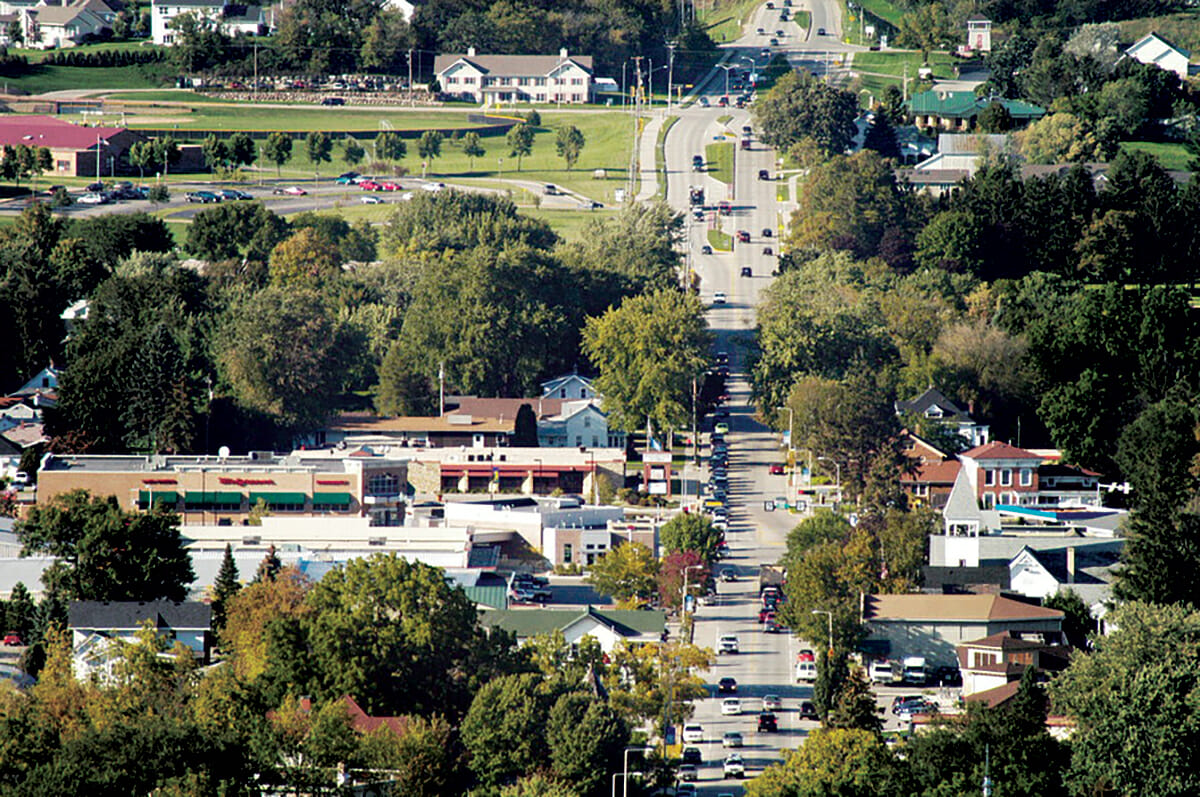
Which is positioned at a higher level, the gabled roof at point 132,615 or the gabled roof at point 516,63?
the gabled roof at point 516,63

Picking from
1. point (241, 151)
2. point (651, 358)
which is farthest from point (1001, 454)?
point (241, 151)

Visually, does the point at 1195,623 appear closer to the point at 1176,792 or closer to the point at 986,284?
the point at 1176,792

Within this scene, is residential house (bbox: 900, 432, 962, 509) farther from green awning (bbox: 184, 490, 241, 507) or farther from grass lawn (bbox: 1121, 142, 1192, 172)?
grass lawn (bbox: 1121, 142, 1192, 172)

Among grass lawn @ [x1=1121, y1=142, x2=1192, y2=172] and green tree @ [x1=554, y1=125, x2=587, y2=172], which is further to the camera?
green tree @ [x1=554, y1=125, x2=587, y2=172]

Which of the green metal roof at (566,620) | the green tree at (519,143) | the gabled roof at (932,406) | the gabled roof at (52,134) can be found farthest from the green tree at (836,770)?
the gabled roof at (52,134)

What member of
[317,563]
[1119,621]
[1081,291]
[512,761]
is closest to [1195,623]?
[1119,621]

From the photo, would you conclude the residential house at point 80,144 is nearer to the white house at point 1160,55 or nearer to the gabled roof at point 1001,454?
the white house at point 1160,55

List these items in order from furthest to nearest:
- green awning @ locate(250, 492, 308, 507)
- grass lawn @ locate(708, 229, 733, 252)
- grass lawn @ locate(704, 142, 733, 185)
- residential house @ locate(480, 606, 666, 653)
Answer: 1. grass lawn @ locate(704, 142, 733, 185)
2. grass lawn @ locate(708, 229, 733, 252)
3. green awning @ locate(250, 492, 308, 507)
4. residential house @ locate(480, 606, 666, 653)

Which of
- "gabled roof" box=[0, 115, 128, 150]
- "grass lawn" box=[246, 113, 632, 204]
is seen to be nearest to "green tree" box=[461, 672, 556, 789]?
"grass lawn" box=[246, 113, 632, 204]
